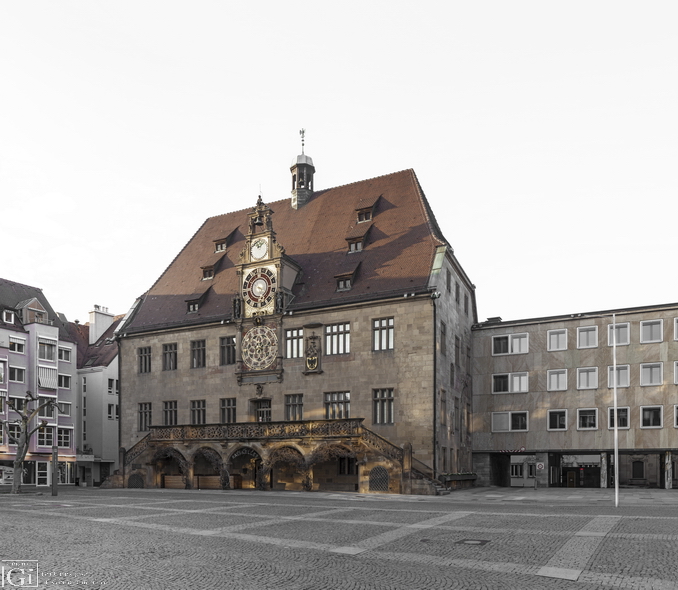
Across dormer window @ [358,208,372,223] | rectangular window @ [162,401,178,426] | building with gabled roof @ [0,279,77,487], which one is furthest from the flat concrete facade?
building with gabled roof @ [0,279,77,487]

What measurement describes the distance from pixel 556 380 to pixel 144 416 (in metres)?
29.1

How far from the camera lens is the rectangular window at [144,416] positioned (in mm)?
54250

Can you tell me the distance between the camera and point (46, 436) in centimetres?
6147

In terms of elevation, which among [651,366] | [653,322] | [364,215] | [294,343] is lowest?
[651,366]

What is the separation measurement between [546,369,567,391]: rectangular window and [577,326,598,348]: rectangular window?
2.17 meters

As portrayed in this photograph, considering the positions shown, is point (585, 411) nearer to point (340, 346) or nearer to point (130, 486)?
point (340, 346)

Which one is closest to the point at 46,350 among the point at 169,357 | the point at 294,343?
the point at 169,357

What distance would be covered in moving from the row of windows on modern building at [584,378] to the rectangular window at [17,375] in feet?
121

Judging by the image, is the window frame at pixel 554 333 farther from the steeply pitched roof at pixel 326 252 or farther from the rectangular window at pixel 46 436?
the rectangular window at pixel 46 436

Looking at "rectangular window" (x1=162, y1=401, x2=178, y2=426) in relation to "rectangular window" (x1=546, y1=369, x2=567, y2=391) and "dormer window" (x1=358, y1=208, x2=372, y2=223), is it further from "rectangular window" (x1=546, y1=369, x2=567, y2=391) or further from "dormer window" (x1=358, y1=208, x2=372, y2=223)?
"rectangular window" (x1=546, y1=369, x2=567, y2=391)

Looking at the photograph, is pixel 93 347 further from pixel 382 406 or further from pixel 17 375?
pixel 382 406

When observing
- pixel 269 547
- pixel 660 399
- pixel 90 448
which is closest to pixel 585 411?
pixel 660 399

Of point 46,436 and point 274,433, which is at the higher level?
point 274,433

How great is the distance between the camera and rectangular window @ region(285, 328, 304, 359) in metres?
48.0
